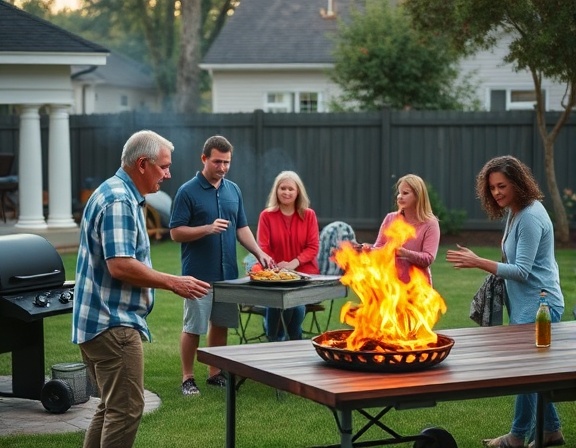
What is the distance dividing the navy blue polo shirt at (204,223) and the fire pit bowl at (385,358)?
3534mm

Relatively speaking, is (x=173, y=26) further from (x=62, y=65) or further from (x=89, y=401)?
(x=89, y=401)

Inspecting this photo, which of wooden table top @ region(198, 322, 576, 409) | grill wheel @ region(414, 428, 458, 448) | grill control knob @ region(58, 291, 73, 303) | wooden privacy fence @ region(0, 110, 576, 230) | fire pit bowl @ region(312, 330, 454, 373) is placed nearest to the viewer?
wooden table top @ region(198, 322, 576, 409)

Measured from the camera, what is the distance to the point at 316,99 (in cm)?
3012

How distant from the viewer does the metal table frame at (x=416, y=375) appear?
4.92 metres

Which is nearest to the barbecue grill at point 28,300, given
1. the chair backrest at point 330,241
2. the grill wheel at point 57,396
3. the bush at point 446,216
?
the grill wheel at point 57,396

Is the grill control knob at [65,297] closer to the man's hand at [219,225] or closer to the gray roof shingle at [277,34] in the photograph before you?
the man's hand at [219,225]

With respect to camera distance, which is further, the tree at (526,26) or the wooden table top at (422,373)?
the tree at (526,26)

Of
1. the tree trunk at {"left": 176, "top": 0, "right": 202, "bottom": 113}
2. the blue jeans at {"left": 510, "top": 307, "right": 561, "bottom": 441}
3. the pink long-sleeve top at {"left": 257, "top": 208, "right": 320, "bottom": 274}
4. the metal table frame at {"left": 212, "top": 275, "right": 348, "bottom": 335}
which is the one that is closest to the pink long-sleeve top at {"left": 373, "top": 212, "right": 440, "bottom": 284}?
the metal table frame at {"left": 212, "top": 275, "right": 348, "bottom": 335}

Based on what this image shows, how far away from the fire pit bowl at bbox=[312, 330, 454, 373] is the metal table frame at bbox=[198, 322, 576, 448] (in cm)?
3

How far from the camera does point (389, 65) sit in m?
24.0

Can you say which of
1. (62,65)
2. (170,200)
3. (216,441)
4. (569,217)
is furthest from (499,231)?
(216,441)

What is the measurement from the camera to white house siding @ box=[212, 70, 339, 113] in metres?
30.3

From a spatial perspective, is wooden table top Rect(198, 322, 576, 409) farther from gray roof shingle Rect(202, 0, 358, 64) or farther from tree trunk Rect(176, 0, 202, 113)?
tree trunk Rect(176, 0, 202, 113)

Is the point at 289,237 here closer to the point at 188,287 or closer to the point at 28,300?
the point at 28,300
